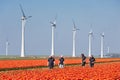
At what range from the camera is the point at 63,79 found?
18.3 m

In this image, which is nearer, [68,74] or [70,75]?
[70,75]

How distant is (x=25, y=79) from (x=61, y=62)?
30.2 m

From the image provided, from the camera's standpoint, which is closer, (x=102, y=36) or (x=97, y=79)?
(x=97, y=79)

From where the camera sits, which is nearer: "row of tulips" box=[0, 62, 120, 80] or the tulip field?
"row of tulips" box=[0, 62, 120, 80]

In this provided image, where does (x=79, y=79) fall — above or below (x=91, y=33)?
below

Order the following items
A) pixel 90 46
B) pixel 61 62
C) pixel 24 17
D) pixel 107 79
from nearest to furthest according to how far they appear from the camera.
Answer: pixel 107 79 < pixel 61 62 < pixel 24 17 < pixel 90 46

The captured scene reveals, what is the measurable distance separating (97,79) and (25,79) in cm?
370

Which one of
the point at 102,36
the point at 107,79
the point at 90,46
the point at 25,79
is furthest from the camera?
the point at 102,36

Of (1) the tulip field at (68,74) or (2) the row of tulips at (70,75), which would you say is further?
(1) the tulip field at (68,74)

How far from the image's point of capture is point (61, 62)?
49875 millimetres

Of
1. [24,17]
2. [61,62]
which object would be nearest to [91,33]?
[24,17]

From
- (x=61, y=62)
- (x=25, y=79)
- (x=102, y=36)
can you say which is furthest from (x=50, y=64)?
(x=102, y=36)

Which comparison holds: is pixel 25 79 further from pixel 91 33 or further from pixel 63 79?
pixel 91 33

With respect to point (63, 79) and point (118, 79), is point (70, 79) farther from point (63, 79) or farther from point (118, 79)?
point (118, 79)
